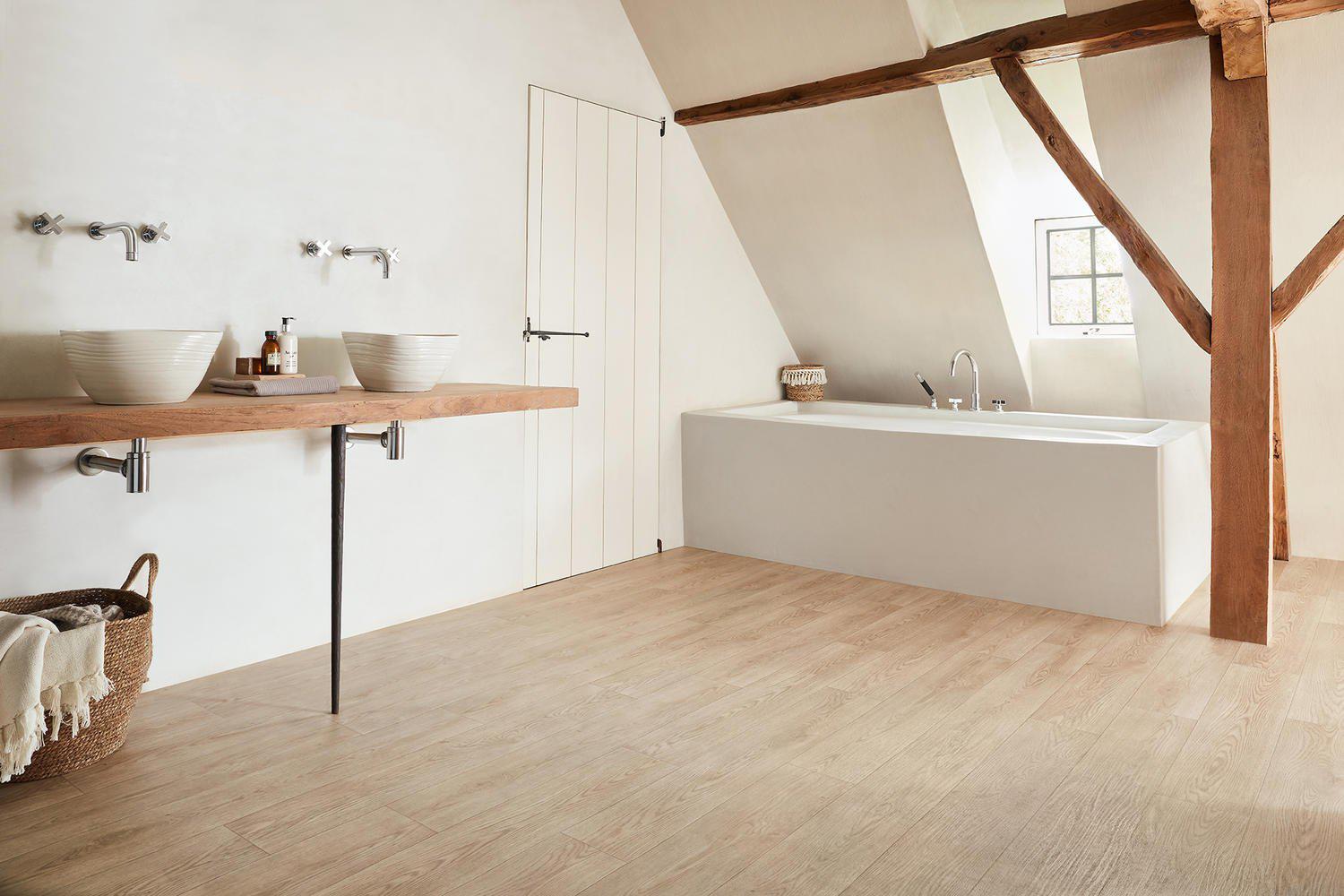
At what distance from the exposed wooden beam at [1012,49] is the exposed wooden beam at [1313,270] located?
2.71 feet

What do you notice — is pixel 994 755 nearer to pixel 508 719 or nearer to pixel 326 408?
pixel 508 719

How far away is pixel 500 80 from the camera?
366 cm

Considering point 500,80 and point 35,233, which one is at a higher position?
point 500,80

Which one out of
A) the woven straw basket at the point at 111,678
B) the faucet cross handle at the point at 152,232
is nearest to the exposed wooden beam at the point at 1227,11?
the faucet cross handle at the point at 152,232

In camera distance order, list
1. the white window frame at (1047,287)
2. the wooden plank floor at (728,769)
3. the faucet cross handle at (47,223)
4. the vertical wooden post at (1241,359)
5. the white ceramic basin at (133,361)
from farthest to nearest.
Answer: the white window frame at (1047,287), the vertical wooden post at (1241,359), the faucet cross handle at (47,223), the white ceramic basin at (133,361), the wooden plank floor at (728,769)

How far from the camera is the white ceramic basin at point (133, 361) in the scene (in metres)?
2.14

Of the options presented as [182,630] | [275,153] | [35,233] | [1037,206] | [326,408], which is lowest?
[182,630]

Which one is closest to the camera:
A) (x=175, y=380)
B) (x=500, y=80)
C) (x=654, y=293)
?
(x=175, y=380)

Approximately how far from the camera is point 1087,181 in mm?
3557

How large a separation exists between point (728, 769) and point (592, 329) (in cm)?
233

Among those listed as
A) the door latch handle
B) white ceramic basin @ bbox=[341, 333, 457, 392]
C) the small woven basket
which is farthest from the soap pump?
the small woven basket

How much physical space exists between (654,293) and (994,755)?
9.09 feet

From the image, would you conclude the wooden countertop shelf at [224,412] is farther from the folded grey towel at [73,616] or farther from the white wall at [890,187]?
the white wall at [890,187]

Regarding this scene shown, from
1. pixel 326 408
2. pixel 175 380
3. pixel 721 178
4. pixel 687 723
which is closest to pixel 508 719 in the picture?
pixel 687 723
